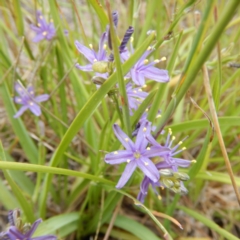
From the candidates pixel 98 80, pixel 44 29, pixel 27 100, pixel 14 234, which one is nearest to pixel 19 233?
pixel 14 234

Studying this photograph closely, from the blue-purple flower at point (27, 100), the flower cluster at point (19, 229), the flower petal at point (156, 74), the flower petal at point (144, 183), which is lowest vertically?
the flower cluster at point (19, 229)

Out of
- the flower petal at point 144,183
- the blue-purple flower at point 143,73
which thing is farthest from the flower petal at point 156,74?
the flower petal at point 144,183

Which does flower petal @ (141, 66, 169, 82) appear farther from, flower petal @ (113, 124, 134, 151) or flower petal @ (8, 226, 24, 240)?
flower petal @ (8, 226, 24, 240)

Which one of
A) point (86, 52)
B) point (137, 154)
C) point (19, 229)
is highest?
point (86, 52)

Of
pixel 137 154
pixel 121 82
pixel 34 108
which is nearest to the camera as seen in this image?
pixel 121 82

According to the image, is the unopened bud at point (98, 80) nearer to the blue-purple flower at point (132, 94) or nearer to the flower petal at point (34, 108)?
the blue-purple flower at point (132, 94)

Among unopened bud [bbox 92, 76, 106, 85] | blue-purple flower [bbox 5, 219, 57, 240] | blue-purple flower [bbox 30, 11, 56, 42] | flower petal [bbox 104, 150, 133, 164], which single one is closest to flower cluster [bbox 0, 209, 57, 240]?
blue-purple flower [bbox 5, 219, 57, 240]

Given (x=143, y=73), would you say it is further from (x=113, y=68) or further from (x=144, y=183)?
(x=144, y=183)
